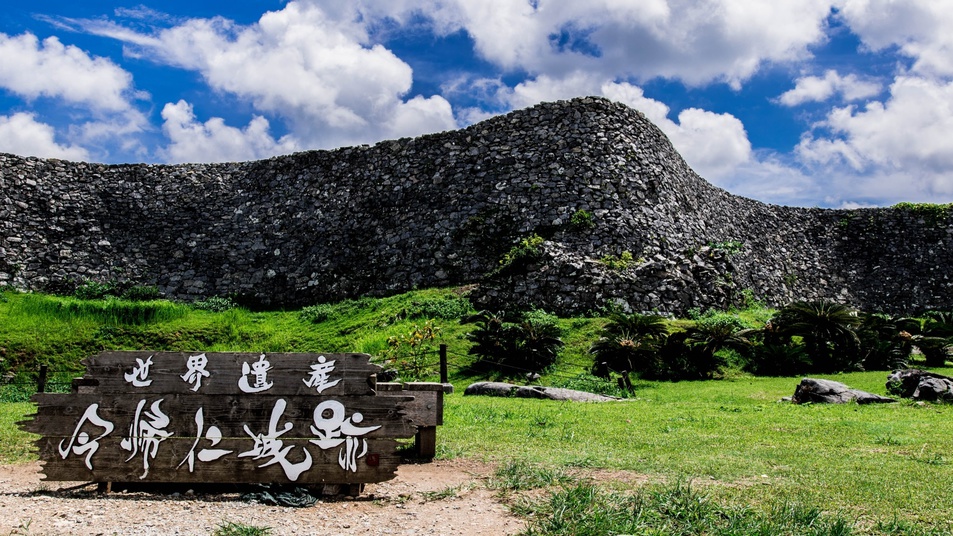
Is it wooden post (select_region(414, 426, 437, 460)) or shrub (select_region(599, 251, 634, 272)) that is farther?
shrub (select_region(599, 251, 634, 272))

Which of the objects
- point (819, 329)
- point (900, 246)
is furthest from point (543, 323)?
point (900, 246)

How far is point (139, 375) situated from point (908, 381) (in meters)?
12.9

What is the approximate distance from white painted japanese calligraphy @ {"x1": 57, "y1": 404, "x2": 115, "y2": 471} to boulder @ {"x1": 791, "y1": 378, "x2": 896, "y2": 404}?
10.9 meters

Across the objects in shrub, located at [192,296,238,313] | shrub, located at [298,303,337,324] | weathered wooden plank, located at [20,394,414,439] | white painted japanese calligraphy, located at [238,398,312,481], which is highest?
shrub, located at [192,296,238,313]

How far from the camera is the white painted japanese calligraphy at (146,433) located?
538cm

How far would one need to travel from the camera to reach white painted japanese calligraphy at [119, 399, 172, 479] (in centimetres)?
538

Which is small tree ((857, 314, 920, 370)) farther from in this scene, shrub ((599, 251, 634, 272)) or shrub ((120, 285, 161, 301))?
shrub ((120, 285, 161, 301))

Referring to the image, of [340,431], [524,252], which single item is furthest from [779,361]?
[340,431]

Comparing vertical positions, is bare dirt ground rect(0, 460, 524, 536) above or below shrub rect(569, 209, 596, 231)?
below

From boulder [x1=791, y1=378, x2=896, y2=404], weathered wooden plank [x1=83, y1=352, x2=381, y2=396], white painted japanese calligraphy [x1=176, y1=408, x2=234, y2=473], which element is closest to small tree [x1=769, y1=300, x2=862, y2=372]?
boulder [x1=791, y1=378, x2=896, y2=404]

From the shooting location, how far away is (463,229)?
21.9 meters

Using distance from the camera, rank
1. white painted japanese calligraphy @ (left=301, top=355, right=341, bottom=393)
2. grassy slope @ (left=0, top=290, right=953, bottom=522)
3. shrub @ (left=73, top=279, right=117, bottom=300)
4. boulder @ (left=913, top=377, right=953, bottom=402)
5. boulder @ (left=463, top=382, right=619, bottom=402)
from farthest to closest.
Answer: shrub @ (left=73, top=279, right=117, bottom=300) → boulder @ (left=463, top=382, right=619, bottom=402) → boulder @ (left=913, top=377, right=953, bottom=402) → grassy slope @ (left=0, top=290, right=953, bottom=522) → white painted japanese calligraphy @ (left=301, top=355, right=341, bottom=393)

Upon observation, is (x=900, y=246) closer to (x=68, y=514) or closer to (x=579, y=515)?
(x=579, y=515)

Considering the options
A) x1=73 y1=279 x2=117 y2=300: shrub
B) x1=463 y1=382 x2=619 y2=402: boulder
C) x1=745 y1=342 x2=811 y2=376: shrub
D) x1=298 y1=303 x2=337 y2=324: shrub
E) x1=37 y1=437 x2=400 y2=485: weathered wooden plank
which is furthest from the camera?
x1=73 y1=279 x2=117 y2=300: shrub
